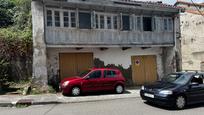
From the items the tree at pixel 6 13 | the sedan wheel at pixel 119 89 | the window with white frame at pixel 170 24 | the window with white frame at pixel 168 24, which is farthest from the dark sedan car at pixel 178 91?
the tree at pixel 6 13

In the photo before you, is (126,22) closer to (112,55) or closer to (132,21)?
(132,21)

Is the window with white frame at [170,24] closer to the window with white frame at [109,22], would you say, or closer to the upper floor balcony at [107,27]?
the upper floor balcony at [107,27]

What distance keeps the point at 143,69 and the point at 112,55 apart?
3.28 meters

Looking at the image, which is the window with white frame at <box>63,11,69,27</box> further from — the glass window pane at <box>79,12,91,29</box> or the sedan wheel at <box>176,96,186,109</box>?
the sedan wheel at <box>176,96,186,109</box>

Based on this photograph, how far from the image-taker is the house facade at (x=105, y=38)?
15.5 m

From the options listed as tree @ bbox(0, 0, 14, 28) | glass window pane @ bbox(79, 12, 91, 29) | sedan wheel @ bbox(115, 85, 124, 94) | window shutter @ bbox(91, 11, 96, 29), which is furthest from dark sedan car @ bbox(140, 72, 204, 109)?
tree @ bbox(0, 0, 14, 28)

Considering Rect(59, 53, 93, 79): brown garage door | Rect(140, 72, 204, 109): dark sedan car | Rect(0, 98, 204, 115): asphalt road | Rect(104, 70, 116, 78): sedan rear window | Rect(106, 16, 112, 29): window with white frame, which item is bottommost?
Rect(0, 98, 204, 115): asphalt road

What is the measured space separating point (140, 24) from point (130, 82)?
4.66m

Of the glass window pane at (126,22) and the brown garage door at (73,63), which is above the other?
the glass window pane at (126,22)

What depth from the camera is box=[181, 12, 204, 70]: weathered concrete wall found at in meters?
26.1

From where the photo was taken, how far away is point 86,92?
14125 millimetres

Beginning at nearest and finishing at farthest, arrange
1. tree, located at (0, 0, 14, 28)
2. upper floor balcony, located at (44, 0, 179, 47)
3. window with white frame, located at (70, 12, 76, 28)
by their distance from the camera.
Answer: upper floor balcony, located at (44, 0, 179, 47) < window with white frame, located at (70, 12, 76, 28) < tree, located at (0, 0, 14, 28)

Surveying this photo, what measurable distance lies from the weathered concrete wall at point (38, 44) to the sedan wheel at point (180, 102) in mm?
8415

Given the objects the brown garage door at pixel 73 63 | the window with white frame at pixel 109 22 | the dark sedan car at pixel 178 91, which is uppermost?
the window with white frame at pixel 109 22
